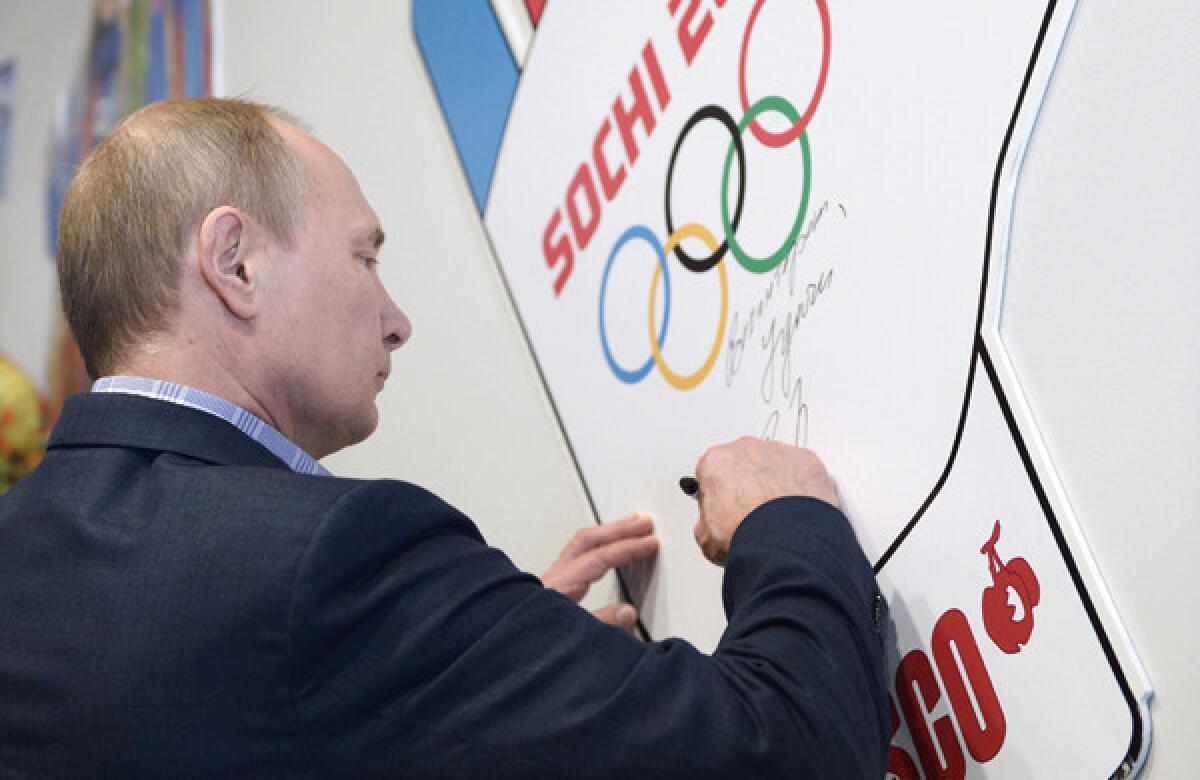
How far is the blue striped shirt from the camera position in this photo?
843 millimetres

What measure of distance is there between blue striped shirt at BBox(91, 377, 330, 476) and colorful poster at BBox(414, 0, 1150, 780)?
35 cm

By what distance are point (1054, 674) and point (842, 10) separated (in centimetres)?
45

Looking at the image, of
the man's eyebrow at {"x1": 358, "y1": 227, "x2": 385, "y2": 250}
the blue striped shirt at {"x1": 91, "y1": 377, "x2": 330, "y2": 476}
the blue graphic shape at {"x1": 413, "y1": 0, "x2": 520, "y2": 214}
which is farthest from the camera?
the blue graphic shape at {"x1": 413, "y1": 0, "x2": 520, "y2": 214}

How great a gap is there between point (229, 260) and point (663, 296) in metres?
0.38

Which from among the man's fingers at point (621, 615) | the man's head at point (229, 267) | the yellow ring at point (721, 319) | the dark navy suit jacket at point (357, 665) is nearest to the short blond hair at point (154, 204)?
the man's head at point (229, 267)

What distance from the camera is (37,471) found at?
2.84 feet

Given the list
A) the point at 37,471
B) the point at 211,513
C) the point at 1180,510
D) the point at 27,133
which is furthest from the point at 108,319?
the point at 27,133

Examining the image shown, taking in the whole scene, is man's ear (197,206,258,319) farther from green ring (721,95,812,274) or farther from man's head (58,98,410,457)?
green ring (721,95,812,274)

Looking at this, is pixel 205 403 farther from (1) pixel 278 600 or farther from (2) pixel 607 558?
(2) pixel 607 558

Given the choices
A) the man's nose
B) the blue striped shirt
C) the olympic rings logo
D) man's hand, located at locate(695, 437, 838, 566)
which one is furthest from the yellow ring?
A: the blue striped shirt

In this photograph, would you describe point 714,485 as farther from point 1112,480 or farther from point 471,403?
point 471,403

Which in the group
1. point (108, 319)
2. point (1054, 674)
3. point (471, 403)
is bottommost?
point (1054, 674)

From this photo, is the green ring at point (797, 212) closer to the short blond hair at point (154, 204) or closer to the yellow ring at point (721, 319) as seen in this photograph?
the yellow ring at point (721, 319)

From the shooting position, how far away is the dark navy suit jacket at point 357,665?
0.71 m
